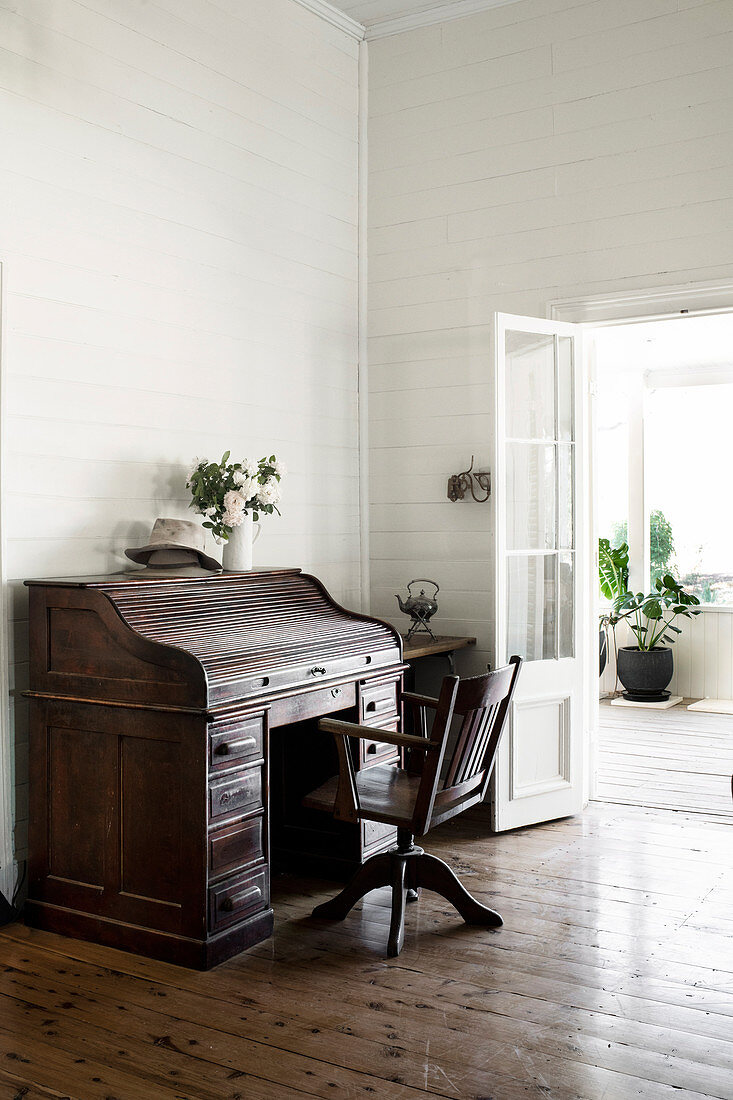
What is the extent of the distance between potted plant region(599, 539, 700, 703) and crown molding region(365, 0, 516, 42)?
14.4 feet

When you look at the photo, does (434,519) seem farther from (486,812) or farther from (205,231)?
(205,231)

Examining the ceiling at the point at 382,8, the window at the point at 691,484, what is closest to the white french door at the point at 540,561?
the ceiling at the point at 382,8

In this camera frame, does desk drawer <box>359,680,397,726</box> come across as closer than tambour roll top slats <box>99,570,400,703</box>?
No

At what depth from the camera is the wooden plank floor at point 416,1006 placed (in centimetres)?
241

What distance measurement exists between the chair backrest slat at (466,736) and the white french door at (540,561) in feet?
3.64

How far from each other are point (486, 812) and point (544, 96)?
3.51m

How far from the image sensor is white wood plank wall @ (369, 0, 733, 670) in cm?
454

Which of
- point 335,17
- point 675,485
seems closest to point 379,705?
point 335,17

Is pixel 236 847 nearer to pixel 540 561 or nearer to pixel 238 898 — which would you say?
pixel 238 898

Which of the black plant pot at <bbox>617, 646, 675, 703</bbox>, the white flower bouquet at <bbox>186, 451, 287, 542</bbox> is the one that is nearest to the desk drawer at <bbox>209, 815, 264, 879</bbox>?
the white flower bouquet at <bbox>186, 451, 287, 542</bbox>

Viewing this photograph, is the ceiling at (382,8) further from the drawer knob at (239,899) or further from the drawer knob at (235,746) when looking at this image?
the drawer knob at (239,899)

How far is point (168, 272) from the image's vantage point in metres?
4.10

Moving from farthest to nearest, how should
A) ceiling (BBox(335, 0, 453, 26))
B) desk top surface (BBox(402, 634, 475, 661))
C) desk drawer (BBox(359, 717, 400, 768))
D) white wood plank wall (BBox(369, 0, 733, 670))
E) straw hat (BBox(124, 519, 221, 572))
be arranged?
1. ceiling (BBox(335, 0, 453, 26))
2. white wood plank wall (BBox(369, 0, 733, 670))
3. desk top surface (BBox(402, 634, 475, 661))
4. desk drawer (BBox(359, 717, 400, 768))
5. straw hat (BBox(124, 519, 221, 572))

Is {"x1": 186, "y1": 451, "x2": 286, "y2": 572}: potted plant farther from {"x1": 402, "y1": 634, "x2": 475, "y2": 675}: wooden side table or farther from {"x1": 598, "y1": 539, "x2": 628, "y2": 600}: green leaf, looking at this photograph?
{"x1": 598, "y1": 539, "x2": 628, "y2": 600}: green leaf
